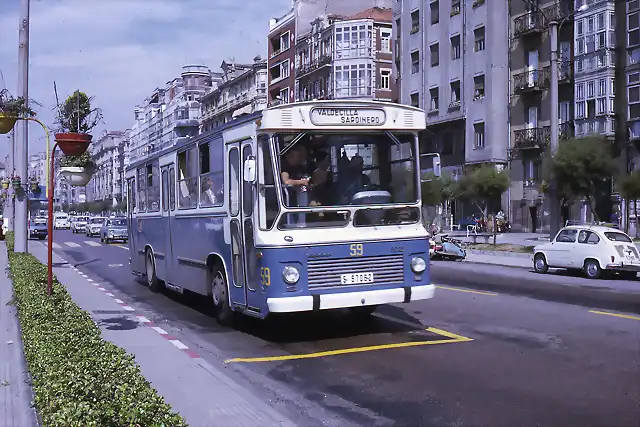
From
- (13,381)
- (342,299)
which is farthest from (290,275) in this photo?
(13,381)

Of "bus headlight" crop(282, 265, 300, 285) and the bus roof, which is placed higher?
the bus roof

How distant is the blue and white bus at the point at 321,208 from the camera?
9.34m

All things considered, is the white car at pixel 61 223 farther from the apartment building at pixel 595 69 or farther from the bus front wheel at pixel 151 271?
the bus front wheel at pixel 151 271

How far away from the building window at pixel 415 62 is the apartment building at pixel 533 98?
897 cm

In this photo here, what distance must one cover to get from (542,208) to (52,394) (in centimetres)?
4283

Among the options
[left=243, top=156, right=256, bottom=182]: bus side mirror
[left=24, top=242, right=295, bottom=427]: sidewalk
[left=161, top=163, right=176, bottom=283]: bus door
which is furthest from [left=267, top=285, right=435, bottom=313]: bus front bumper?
[left=161, top=163, right=176, bottom=283]: bus door

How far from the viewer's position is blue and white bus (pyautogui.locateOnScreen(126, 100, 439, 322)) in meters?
9.34

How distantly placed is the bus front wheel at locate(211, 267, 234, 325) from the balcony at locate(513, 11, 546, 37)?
38.2 m

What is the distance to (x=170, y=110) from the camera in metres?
113

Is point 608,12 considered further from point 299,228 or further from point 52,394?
point 52,394

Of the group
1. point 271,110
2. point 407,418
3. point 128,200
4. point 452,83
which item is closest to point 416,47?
point 452,83

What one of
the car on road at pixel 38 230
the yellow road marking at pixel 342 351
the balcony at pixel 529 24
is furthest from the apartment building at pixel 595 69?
the car on road at pixel 38 230

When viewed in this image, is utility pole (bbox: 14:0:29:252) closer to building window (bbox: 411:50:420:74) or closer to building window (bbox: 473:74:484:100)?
building window (bbox: 473:74:484:100)

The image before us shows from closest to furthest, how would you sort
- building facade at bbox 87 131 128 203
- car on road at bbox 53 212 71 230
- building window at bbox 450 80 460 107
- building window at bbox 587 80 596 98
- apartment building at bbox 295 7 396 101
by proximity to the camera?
building window at bbox 587 80 596 98 < building window at bbox 450 80 460 107 < apartment building at bbox 295 7 396 101 < car on road at bbox 53 212 71 230 < building facade at bbox 87 131 128 203
